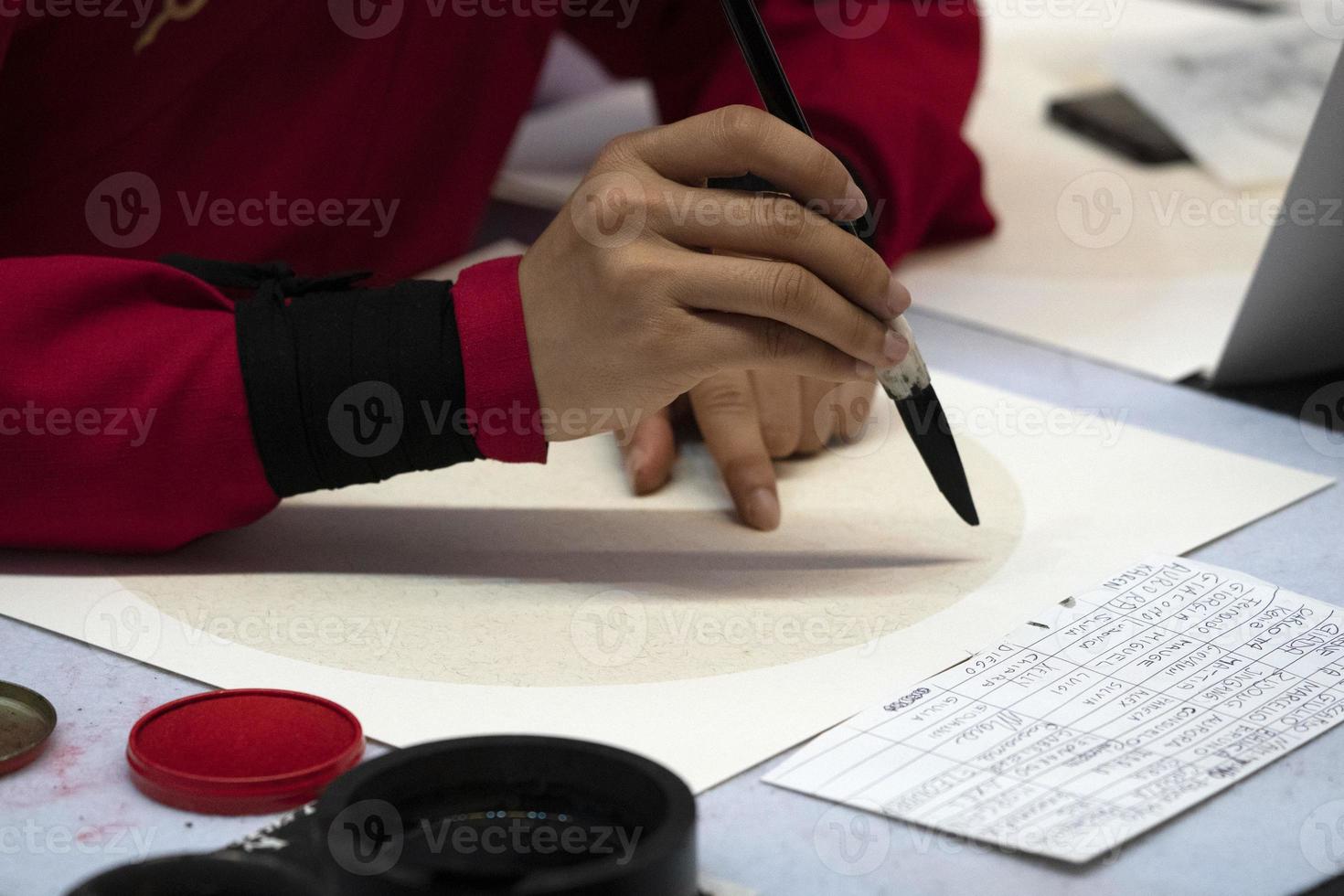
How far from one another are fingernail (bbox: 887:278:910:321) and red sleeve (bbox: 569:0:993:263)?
40 centimetres

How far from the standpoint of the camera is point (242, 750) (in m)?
0.53

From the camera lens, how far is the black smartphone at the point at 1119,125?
1362mm

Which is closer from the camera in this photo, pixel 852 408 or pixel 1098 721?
pixel 1098 721

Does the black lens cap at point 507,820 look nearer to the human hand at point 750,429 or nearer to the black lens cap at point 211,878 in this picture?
the black lens cap at point 211,878

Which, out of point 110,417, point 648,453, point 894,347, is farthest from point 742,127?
point 110,417

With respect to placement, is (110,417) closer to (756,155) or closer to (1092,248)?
(756,155)

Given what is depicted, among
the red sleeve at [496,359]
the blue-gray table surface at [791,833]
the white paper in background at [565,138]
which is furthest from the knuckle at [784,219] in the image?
the white paper in background at [565,138]

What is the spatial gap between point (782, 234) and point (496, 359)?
15cm

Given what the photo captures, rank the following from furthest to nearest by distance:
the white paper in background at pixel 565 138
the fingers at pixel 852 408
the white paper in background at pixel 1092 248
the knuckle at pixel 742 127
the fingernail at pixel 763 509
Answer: the white paper in background at pixel 565 138, the white paper in background at pixel 1092 248, the fingers at pixel 852 408, the fingernail at pixel 763 509, the knuckle at pixel 742 127

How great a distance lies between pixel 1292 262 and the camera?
908mm

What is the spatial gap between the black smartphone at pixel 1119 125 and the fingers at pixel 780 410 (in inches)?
27.1

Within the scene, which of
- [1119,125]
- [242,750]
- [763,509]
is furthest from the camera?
[1119,125]

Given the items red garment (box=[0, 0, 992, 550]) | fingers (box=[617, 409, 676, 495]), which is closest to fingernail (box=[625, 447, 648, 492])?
fingers (box=[617, 409, 676, 495])

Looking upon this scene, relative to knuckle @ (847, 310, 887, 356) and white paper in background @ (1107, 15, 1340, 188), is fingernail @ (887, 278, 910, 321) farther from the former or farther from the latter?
white paper in background @ (1107, 15, 1340, 188)
